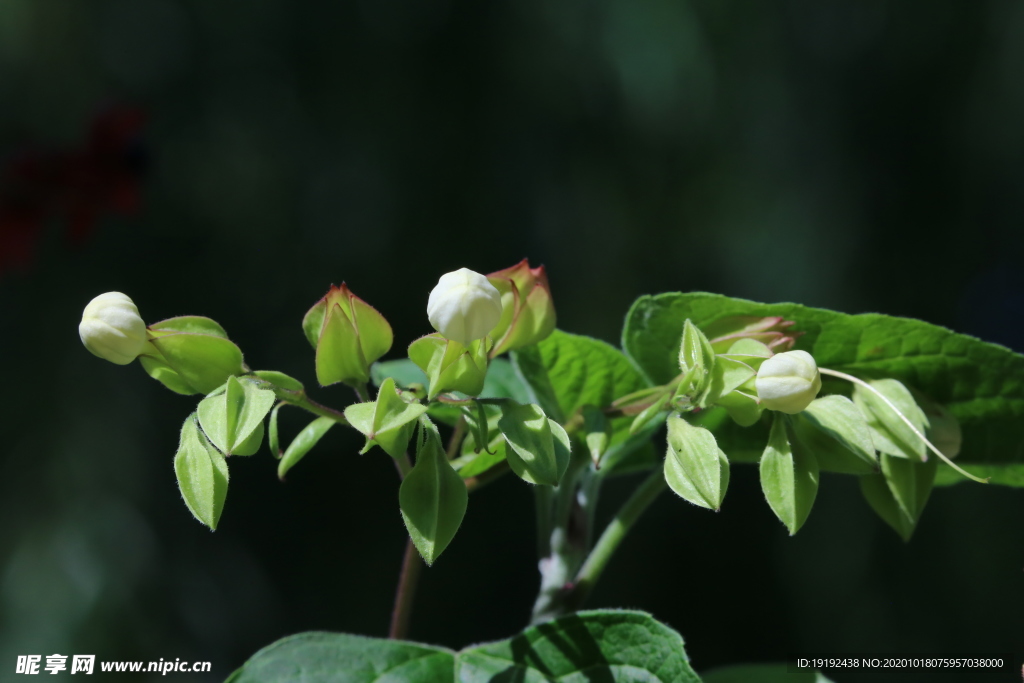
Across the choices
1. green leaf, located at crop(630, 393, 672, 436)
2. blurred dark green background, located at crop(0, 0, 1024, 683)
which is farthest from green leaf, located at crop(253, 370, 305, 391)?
blurred dark green background, located at crop(0, 0, 1024, 683)

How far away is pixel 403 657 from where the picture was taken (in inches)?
11.4

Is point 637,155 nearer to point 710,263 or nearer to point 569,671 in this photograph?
point 710,263

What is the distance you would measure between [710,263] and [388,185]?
0.60m

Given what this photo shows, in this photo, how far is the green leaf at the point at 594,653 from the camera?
10.8 inches

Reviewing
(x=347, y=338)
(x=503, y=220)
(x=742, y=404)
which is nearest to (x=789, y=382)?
(x=742, y=404)

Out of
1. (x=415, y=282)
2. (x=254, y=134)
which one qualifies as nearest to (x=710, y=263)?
(x=415, y=282)

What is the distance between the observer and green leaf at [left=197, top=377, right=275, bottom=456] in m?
0.23

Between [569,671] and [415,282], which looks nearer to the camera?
[569,671]

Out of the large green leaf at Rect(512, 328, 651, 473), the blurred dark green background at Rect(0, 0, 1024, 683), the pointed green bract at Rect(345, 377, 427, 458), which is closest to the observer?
the pointed green bract at Rect(345, 377, 427, 458)

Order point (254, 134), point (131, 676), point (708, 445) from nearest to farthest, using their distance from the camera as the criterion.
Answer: point (708, 445) < point (131, 676) < point (254, 134)

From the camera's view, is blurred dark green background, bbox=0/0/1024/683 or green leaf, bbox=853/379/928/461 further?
blurred dark green background, bbox=0/0/1024/683

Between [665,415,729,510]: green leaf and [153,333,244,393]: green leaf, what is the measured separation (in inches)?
5.3

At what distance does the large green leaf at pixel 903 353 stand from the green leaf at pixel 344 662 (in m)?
0.14

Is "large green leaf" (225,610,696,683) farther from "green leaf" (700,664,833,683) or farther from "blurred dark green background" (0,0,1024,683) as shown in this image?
"blurred dark green background" (0,0,1024,683)
